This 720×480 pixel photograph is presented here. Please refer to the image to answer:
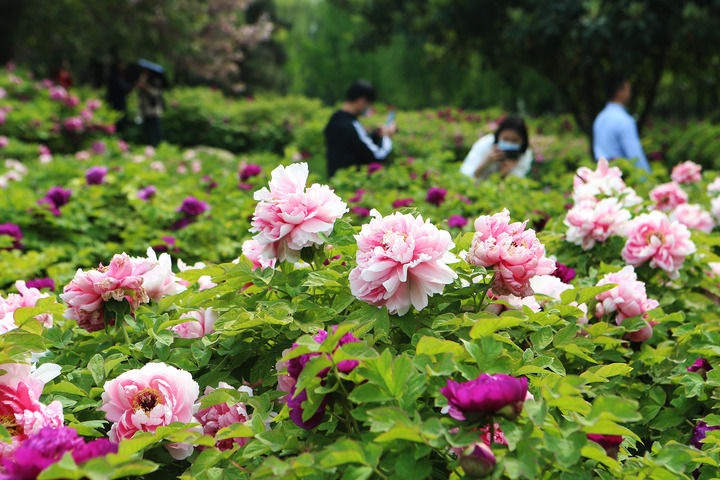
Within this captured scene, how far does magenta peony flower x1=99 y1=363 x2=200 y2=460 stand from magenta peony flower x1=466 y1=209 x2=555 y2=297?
0.71m

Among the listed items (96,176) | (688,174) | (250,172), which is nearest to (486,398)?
(688,174)

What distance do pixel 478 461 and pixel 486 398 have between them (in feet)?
0.32

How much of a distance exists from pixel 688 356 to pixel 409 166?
3.65m

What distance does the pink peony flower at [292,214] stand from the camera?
1.38 m

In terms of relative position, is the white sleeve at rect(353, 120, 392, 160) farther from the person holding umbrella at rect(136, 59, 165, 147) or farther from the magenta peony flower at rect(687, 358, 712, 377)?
the person holding umbrella at rect(136, 59, 165, 147)

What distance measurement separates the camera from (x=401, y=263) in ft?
4.18

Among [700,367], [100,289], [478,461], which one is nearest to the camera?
[478,461]

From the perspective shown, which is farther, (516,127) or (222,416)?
(516,127)

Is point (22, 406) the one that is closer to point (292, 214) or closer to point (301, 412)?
point (301, 412)

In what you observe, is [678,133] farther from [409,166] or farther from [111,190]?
[111,190]

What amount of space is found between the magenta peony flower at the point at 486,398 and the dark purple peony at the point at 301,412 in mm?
260

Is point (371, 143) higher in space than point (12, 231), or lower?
higher

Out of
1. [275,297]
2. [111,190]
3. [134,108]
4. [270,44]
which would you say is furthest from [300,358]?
[270,44]

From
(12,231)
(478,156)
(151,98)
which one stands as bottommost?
(12,231)
